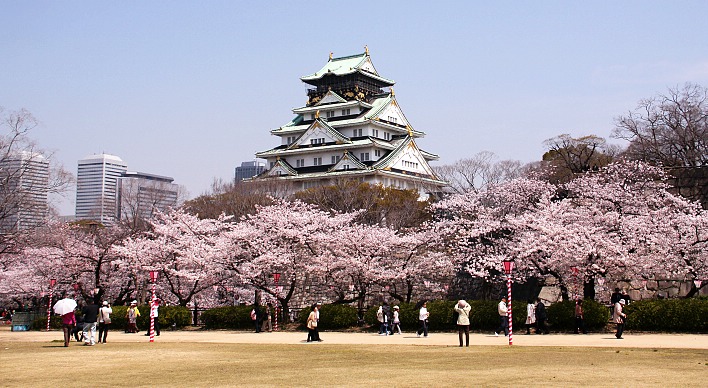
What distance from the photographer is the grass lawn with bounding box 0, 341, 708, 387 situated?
39.8ft

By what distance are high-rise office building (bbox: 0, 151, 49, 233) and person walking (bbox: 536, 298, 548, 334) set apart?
2186 centimetres

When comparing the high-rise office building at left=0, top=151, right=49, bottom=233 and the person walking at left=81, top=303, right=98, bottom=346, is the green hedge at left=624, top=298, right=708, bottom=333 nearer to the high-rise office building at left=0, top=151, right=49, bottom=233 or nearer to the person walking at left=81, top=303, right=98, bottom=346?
the person walking at left=81, top=303, right=98, bottom=346

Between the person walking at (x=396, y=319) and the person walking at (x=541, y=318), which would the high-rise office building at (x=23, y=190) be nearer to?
the person walking at (x=396, y=319)

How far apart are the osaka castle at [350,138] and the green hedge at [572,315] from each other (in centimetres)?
4200

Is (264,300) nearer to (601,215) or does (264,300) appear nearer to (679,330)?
(601,215)

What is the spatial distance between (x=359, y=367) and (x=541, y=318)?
14228mm

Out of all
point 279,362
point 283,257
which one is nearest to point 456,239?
point 283,257

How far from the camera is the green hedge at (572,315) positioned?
2691 cm

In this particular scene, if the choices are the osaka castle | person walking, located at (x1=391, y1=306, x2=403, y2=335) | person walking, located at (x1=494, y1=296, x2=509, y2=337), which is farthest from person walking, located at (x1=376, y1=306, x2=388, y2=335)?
the osaka castle

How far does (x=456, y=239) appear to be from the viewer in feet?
116

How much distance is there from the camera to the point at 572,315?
27.3 meters

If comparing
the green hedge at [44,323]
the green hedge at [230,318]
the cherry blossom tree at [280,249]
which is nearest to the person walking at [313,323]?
the green hedge at [230,318]

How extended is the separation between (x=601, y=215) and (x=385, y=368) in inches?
773

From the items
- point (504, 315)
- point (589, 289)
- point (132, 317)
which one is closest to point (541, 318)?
point (504, 315)
